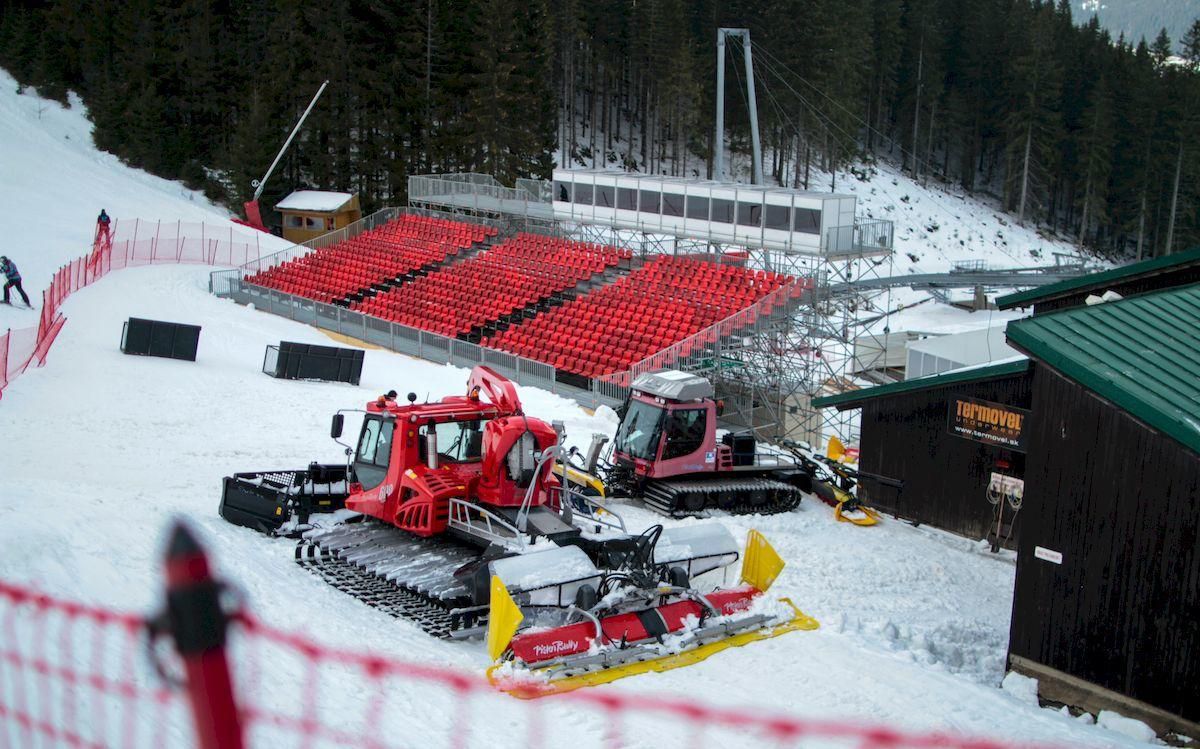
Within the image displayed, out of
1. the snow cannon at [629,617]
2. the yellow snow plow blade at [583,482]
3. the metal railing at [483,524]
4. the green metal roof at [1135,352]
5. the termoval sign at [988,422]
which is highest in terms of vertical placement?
the green metal roof at [1135,352]

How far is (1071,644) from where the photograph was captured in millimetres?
12328

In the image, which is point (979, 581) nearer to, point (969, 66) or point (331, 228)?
point (331, 228)

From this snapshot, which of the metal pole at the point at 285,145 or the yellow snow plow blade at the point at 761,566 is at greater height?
the metal pole at the point at 285,145

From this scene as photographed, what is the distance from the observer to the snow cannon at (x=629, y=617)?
10.2 meters

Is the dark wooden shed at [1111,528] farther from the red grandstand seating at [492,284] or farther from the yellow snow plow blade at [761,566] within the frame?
the red grandstand seating at [492,284]

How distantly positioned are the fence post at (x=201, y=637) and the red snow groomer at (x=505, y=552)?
7641 millimetres

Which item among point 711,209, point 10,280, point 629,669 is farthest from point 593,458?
point 10,280

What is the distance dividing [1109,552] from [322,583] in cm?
896

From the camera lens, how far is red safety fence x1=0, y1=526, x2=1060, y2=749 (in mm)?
6004

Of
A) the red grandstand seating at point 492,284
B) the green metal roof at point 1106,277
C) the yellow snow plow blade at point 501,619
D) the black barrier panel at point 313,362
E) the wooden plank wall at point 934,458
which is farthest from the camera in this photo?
the red grandstand seating at point 492,284

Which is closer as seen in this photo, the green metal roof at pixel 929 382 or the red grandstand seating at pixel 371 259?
the green metal roof at pixel 929 382

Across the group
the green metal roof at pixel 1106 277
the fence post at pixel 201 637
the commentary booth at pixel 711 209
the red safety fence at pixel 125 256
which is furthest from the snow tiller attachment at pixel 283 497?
the commentary booth at pixel 711 209

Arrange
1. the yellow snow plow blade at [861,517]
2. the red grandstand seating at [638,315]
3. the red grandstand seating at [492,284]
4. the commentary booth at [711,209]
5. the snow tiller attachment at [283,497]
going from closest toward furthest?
the snow tiller attachment at [283,497], the yellow snow plow blade at [861,517], the red grandstand seating at [638,315], the commentary booth at [711,209], the red grandstand seating at [492,284]

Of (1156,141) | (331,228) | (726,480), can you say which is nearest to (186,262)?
(331,228)
